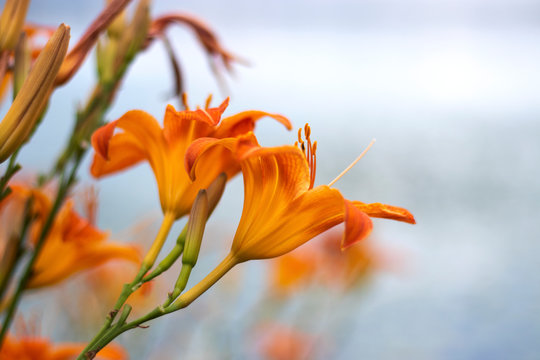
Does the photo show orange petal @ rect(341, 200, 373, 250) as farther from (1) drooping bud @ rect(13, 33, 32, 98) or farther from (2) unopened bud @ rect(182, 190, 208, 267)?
(1) drooping bud @ rect(13, 33, 32, 98)

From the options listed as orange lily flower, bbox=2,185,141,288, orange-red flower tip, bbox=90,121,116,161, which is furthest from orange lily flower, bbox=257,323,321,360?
orange-red flower tip, bbox=90,121,116,161

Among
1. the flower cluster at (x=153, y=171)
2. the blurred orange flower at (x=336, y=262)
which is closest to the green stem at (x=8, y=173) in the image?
the flower cluster at (x=153, y=171)

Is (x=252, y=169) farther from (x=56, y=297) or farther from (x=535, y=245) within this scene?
(x=535, y=245)

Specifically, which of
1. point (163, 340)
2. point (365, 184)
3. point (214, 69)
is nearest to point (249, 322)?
point (163, 340)

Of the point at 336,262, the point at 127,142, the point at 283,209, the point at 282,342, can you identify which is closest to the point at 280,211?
the point at 283,209

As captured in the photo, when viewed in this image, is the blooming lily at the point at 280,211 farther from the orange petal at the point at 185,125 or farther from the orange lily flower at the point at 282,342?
the orange lily flower at the point at 282,342
